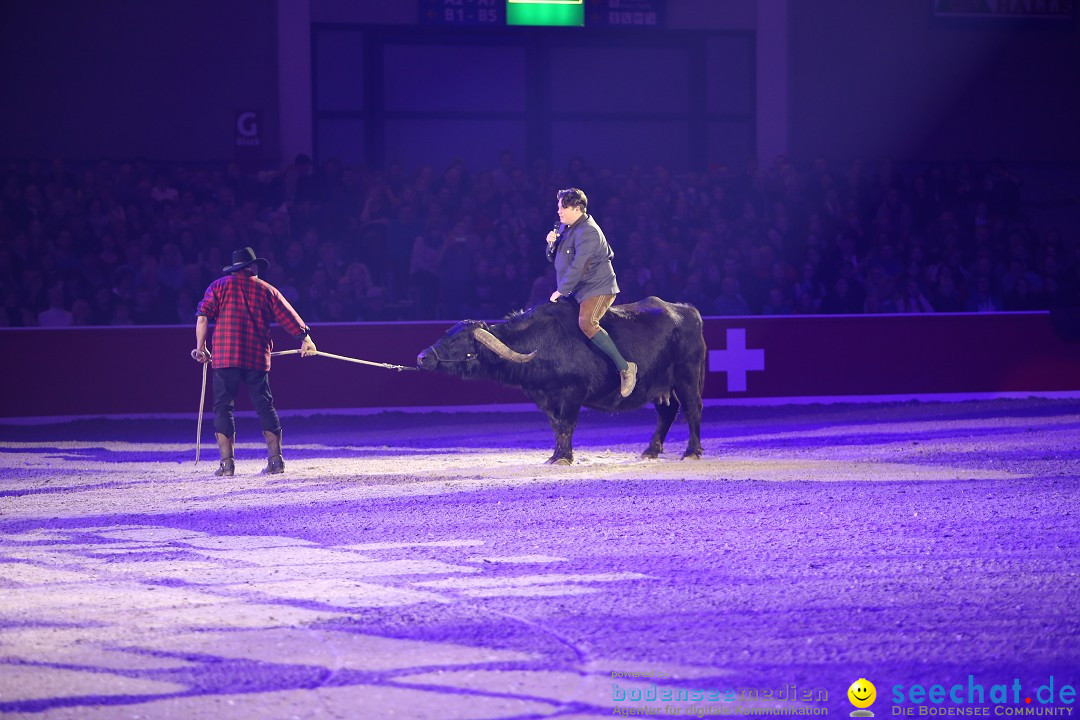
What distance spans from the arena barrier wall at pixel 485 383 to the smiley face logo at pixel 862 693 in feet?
44.1

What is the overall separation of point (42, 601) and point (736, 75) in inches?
803

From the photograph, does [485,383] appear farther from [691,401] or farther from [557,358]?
[557,358]

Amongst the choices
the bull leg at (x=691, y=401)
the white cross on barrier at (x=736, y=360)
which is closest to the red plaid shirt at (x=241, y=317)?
the bull leg at (x=691, y=401)

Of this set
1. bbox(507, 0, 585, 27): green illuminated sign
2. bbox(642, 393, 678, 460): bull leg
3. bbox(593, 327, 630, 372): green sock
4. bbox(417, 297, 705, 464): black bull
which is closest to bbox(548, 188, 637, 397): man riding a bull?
bbox(593, 327, 630, 372): green sock

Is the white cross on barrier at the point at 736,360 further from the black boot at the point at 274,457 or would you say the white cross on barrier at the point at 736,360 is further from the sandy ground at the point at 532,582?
the black boot at the point at 274,457

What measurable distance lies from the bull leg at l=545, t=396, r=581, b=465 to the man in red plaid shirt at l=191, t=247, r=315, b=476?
2.40m

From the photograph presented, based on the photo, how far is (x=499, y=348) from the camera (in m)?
13.0

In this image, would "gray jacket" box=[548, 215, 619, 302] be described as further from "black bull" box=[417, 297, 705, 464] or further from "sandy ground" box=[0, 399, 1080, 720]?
"sandy ground" box=[0, 399, 1080, 720]

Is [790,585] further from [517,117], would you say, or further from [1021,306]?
[517,117]

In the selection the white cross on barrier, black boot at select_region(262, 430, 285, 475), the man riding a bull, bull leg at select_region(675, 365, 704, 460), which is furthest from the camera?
the white cross on barrier

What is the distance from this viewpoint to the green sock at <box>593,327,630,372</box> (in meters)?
13.1

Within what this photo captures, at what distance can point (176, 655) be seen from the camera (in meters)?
6.44

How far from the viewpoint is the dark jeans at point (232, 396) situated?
12.9 m

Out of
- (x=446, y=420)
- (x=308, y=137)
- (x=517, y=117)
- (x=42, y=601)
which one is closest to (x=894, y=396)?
(x=446, y=420)
